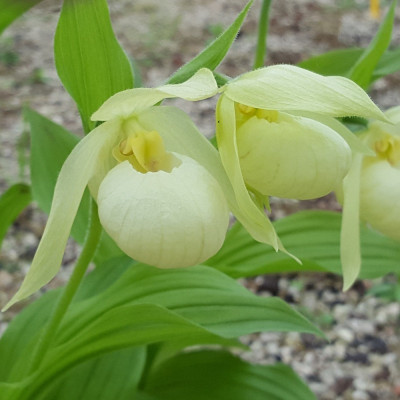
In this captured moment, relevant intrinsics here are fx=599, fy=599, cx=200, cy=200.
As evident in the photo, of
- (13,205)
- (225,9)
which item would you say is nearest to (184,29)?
(225,9)

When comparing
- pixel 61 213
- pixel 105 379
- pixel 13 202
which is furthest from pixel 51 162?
pixel 61 213

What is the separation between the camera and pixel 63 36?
0.77m

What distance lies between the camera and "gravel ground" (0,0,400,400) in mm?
1671

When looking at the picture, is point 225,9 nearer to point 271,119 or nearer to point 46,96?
point 46,96

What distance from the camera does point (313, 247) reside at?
1.23 m

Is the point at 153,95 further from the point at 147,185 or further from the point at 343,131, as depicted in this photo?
the point at 343,131

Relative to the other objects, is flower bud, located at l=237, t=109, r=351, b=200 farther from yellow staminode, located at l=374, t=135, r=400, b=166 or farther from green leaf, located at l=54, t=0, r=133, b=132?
yellow staminode, located at l=374, t=135, r=400, b=166

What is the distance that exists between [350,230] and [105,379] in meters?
0.52

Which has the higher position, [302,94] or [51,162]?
[302,94]

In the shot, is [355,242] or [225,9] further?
[225,9]

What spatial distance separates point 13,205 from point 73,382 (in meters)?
0.37

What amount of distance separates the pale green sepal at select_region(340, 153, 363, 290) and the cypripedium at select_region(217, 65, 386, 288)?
8.9 inches

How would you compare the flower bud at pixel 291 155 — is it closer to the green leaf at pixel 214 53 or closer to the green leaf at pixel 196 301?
the green leaf at pixel 214 53

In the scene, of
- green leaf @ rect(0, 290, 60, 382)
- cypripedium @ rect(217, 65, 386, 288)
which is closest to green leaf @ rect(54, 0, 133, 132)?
cypripedium @ rect(217, 65, 386, 288)
